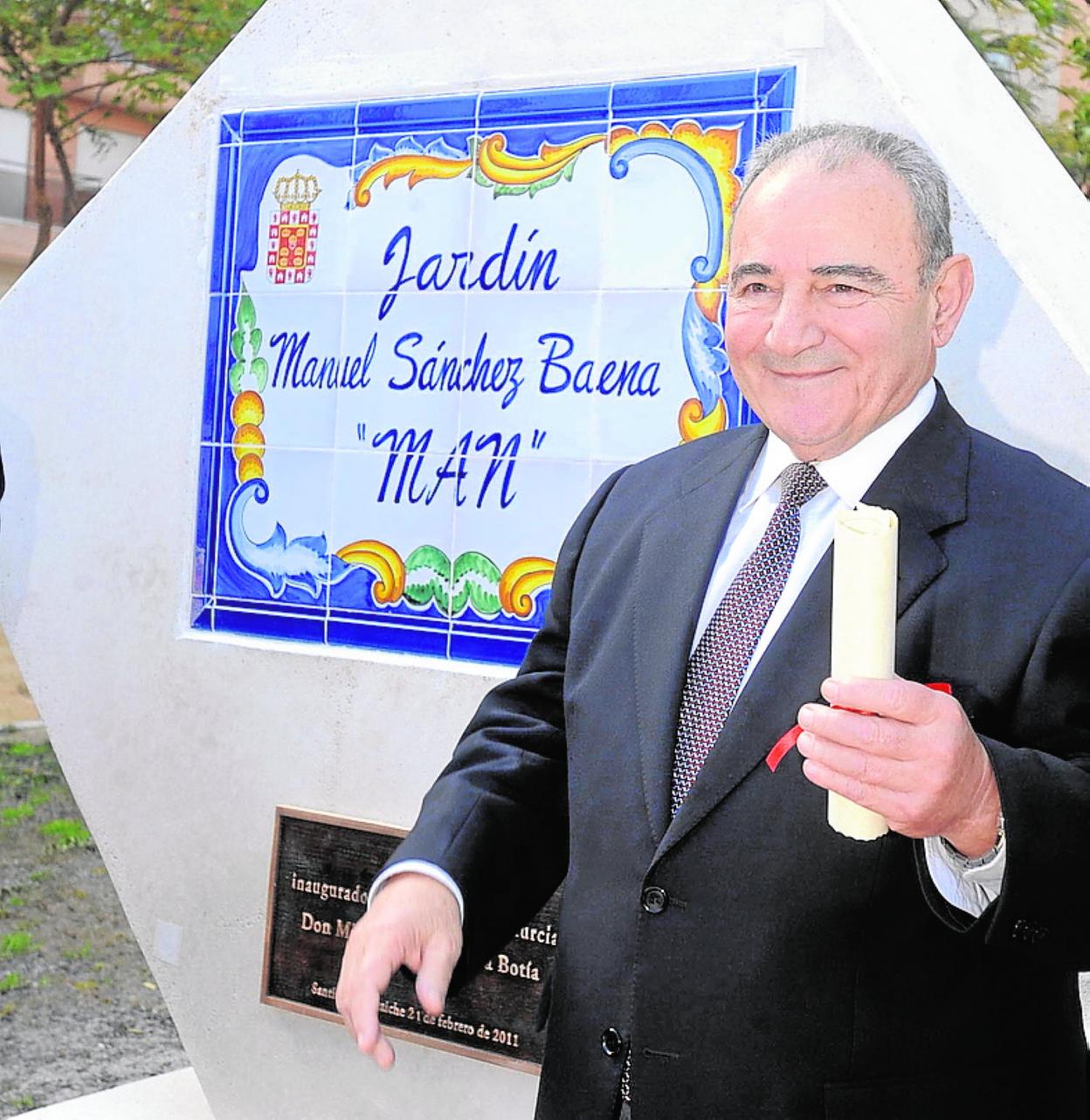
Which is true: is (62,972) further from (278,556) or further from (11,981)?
(278,556)

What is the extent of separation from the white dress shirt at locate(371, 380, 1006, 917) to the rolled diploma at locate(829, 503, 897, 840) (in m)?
0.52

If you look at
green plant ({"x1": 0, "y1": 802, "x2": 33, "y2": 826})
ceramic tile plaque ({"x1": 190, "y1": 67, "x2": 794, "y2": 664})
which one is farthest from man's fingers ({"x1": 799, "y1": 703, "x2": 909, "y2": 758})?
green plant ({"x1": 0, "y1": 802, "x2": 33, "y2": 826})

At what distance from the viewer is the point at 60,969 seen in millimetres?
8062

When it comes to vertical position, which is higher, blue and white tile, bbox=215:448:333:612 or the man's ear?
the man's ear

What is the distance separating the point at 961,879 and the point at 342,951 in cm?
262

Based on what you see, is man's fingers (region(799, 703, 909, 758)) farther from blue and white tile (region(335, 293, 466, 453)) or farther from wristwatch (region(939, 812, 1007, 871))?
blue and white tile (region(335, 293, 466, 453))

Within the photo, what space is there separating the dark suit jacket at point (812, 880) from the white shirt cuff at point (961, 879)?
2cm

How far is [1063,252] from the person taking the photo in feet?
9.70

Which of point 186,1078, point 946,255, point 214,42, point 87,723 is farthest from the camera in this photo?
point 214,42

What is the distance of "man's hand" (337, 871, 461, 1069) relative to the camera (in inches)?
75.0

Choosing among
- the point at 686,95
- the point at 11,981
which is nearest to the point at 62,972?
the point at 11,981

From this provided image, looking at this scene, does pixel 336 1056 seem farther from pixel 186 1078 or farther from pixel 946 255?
pixel 946 255

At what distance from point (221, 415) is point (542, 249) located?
109cm

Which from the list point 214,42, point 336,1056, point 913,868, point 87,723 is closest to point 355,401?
point 87,723
